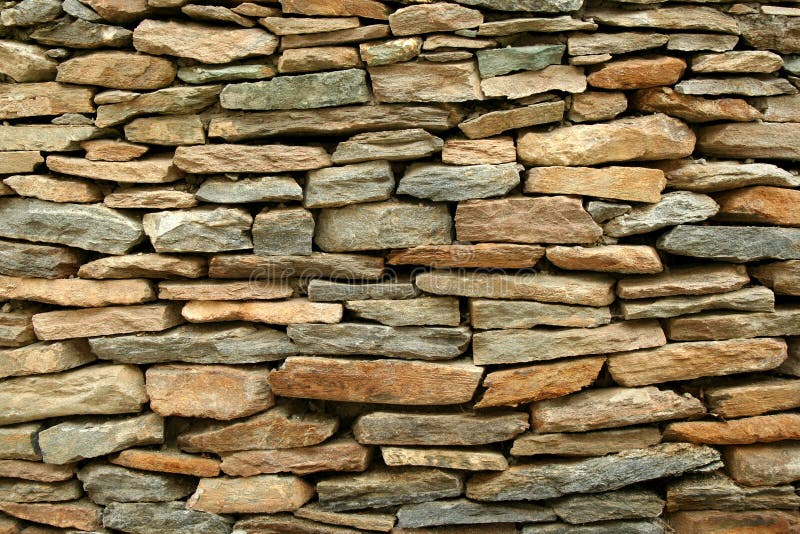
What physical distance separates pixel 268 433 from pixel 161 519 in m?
0.61

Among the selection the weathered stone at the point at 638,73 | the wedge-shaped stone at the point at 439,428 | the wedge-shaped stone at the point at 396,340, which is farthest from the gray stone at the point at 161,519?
the weathered stone at the point at 638,73

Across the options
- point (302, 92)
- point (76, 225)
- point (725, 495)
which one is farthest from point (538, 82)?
point (76, 225)

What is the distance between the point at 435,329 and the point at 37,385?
66.7 inches

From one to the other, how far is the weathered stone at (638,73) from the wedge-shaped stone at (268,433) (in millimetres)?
1709

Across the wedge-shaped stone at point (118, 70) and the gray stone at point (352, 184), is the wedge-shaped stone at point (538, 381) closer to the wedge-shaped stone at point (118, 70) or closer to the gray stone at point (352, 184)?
the gray stone at point (352, 184)

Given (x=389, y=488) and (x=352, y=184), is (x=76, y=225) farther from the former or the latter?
(x=389, y=488)

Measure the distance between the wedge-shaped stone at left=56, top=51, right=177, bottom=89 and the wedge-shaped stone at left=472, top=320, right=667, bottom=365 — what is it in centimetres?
160

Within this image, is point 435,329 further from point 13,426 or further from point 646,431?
point 13,426

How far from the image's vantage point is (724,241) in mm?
2465

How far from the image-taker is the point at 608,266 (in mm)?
2463

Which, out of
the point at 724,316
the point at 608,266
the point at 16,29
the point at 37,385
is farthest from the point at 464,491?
the point at 16,29

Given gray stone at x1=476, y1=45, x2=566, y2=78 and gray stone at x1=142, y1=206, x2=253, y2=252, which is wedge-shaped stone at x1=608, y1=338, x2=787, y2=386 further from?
gray stone at x1=142, y1=206, x2=253, y2=252

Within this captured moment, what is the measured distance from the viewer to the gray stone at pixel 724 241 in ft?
8.07

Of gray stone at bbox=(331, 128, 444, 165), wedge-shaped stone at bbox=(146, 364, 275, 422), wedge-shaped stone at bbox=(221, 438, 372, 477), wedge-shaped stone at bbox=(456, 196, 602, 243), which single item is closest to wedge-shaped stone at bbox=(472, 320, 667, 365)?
wedge-shaped stone at bbox=(456, 196, 602, 243)
